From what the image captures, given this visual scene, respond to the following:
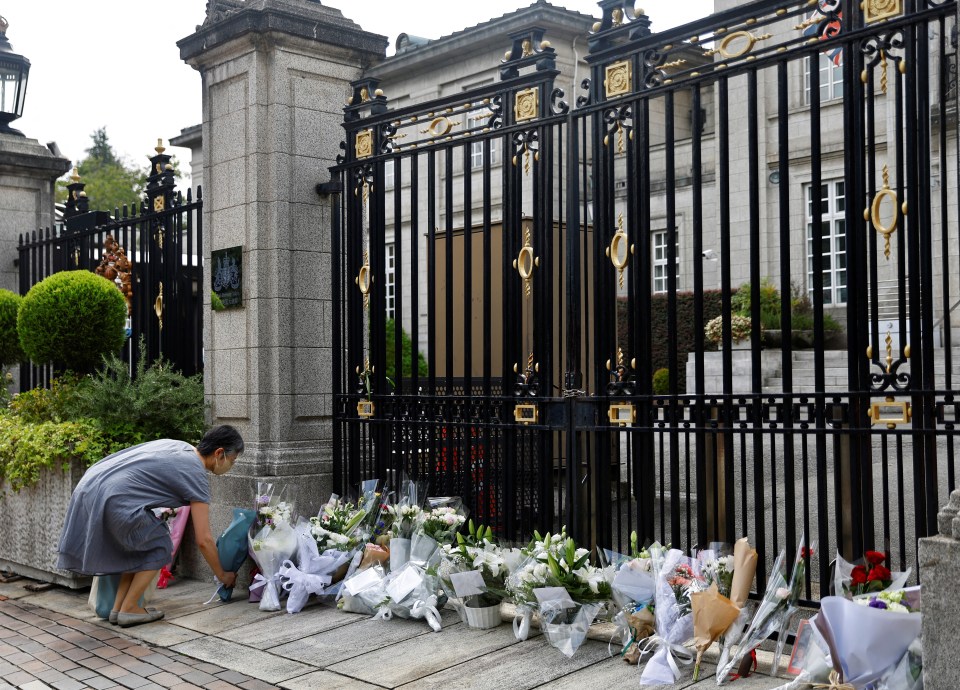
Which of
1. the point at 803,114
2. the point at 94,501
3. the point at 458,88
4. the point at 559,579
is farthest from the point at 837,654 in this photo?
the point at 458,88

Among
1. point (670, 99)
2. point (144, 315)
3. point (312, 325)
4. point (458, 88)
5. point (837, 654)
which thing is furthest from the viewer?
point (458, 88)

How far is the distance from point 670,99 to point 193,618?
453cm

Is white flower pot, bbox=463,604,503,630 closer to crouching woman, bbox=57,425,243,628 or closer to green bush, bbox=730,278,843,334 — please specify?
crouching woman, bbox=57,425,243,628

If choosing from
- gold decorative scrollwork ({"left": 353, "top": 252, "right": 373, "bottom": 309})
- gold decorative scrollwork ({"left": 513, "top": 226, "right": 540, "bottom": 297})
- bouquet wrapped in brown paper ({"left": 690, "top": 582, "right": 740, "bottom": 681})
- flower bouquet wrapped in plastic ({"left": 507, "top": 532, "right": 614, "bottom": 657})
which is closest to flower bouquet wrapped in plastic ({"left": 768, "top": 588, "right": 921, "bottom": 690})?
bouquet wrapped in brown paper ({"left": 690, "top": 582, "right": 740, "bottom": 681})

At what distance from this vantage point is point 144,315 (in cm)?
1041

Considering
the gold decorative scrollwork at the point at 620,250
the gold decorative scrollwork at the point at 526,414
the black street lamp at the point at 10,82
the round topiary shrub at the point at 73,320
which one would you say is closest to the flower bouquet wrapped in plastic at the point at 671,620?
the gold decorative scrollwork at the point at 526,414

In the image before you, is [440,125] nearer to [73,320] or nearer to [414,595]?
[414,595]

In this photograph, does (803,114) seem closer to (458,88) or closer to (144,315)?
(458,88)

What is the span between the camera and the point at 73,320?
951cm

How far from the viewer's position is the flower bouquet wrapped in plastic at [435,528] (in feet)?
22.0

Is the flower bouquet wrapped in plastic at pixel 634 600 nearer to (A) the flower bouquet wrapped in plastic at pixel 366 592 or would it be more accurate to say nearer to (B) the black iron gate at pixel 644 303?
(B) the black iron gate at pixel 644 303

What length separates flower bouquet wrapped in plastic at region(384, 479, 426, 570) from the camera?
22.4 feet

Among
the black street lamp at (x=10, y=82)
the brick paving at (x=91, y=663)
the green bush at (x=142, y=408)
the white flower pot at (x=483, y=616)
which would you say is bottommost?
the brick paving at (x=91, y=663)

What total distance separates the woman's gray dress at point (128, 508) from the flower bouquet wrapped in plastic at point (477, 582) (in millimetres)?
1854
